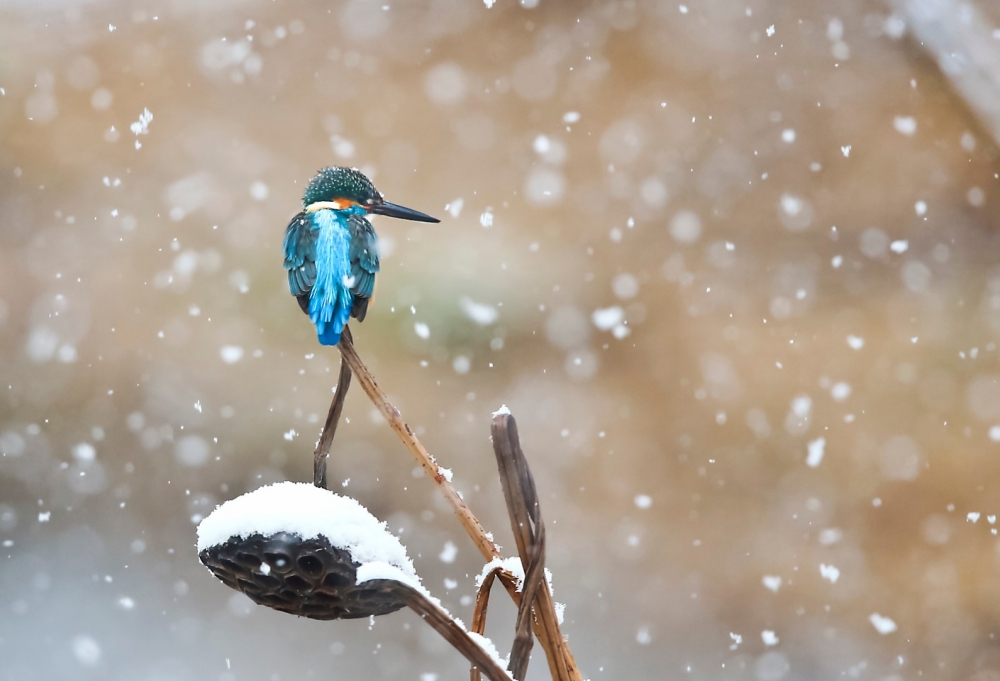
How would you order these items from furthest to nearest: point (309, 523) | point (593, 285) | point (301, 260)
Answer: point (593, 285) → point (301, 260) → point (309, 523)

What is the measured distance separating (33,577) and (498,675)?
6.54ft

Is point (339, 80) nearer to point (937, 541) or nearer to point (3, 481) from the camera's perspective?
point (3, 481)

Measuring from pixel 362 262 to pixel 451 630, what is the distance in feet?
0.68

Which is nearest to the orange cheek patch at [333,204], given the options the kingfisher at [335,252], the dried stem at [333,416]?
the kingfisher at [335,252]

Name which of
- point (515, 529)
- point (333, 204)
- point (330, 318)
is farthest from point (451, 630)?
point (333, 204)

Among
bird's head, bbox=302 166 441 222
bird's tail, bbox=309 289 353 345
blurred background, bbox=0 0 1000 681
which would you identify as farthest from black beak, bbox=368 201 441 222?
blurred background, bbox=0 0 1000 681

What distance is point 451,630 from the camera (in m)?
0.26

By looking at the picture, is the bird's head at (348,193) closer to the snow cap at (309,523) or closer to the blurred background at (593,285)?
the snow cap at (309,523)

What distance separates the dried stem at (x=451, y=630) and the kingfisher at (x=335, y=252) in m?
0.12

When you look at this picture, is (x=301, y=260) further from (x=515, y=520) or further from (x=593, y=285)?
(x=593, y=285)

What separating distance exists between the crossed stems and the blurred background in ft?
4.16

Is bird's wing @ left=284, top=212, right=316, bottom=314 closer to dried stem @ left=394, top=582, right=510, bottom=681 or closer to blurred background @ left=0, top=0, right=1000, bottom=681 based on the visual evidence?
dried stem @ left=394, top=582, right=510, bottom=681

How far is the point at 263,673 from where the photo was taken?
182cm

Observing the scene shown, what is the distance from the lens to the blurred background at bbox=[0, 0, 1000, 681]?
61.8 inches
